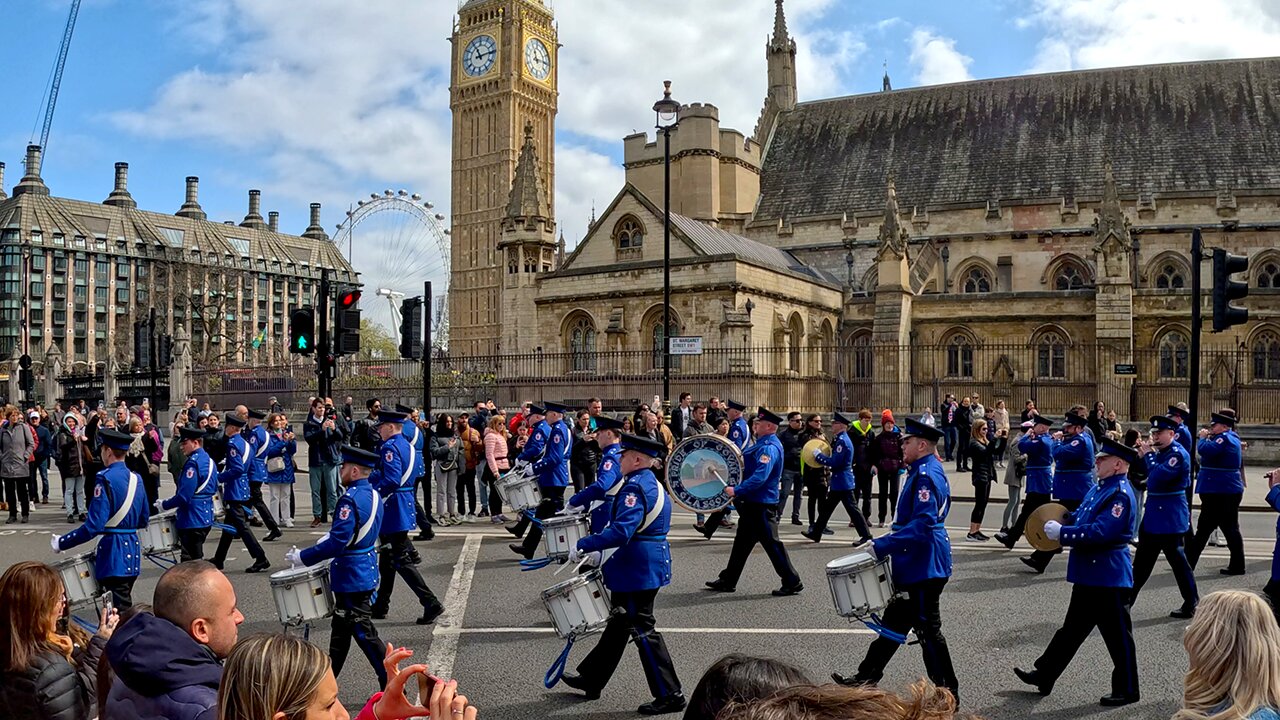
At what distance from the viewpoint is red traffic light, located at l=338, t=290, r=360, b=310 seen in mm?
15500

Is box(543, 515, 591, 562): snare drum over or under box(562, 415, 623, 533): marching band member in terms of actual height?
under

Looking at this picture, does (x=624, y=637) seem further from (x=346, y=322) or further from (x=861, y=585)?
(x=346, y=322)

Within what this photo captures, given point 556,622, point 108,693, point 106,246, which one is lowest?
point 556,622

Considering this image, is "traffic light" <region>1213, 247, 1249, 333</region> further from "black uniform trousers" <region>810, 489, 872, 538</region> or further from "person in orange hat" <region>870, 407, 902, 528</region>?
"black uniform trousers" <region>810, 489, 872, 538</region>

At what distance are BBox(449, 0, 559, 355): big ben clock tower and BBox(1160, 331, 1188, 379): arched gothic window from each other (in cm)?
5612

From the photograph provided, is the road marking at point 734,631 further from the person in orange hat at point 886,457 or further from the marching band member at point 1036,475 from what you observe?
the person in orange hat at point 886,457

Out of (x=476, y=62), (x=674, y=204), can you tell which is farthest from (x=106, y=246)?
(x=674, y=204)

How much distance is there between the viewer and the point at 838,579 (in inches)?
273

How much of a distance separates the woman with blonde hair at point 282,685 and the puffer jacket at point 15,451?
16934 mm

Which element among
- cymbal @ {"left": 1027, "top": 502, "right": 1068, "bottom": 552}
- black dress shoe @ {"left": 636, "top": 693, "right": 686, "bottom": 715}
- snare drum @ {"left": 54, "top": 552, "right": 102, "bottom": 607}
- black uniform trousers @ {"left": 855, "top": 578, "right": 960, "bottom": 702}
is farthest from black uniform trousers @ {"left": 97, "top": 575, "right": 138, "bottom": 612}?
cymbal @ {"left": 1027, "top": 502, "right": 1068, "bottom": 552}

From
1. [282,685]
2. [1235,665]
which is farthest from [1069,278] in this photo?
[282,685]

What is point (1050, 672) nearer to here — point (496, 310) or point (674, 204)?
point (674, 204)

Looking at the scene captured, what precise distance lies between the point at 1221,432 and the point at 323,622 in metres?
9.95

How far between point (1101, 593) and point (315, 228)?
127577 mm
